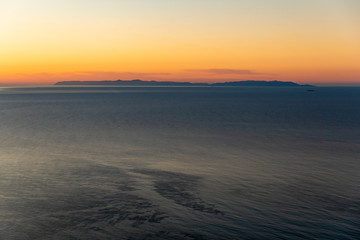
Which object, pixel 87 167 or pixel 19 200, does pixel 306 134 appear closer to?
pixel 87 167

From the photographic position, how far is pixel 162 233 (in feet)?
76.9

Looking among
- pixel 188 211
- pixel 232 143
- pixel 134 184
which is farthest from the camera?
pixel 232 143

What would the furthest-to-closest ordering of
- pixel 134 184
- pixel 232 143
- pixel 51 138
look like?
pixel 51 138 < pixel 232 143 < pixel 134 184

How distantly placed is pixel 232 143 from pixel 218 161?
1458 cm

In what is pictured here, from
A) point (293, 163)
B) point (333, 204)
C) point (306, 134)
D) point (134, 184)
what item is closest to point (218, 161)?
point (293, 163)

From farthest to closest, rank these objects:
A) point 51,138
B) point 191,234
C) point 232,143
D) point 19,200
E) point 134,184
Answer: point 51,138, point 232,143, point 134,184, point 19,200, point 191,234

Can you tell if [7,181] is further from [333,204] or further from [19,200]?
[333,204]

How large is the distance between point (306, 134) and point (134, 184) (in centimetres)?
4526

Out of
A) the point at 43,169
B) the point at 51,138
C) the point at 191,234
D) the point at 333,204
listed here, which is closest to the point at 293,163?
the point at 333,204

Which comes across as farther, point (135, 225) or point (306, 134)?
point (306, 134)

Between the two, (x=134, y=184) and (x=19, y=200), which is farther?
(x=134, y=184)

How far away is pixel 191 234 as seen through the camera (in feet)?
76.3

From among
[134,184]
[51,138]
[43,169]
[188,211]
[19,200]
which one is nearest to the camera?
[188,211]

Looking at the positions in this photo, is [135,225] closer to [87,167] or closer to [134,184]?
[134,184]
